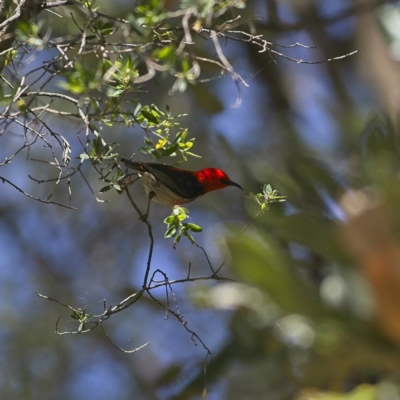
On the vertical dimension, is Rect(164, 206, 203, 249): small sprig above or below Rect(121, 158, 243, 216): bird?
below

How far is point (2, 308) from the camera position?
5461 mm

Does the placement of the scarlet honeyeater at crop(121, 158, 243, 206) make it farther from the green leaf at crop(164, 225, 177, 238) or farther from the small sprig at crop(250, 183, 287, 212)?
the small sprig at crop(250, 183, 287, 212)

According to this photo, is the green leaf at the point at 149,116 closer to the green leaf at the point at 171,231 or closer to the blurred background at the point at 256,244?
the blurred background at the point at 256,244

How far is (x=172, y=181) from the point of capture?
229cm

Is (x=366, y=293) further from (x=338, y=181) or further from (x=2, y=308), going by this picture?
(x=2, y=308)

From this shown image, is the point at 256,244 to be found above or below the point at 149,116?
below

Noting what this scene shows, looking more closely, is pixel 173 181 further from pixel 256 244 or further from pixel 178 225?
pixel 256 244

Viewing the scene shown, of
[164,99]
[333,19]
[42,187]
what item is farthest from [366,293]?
[42,187]

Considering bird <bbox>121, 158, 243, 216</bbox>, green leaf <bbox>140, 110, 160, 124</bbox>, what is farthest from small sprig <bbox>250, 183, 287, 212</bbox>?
bird <bbox>121, 158, 243, 216</bbox>

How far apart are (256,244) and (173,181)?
1378 mm

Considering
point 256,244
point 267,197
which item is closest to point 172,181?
point 267,197

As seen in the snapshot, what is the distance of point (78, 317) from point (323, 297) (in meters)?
0.89

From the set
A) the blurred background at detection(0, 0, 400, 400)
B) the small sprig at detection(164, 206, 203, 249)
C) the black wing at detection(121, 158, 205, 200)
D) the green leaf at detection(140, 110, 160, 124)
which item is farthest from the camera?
the black wing at detection(121, 158, 205, 200)

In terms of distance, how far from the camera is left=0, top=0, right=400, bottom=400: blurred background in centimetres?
94
